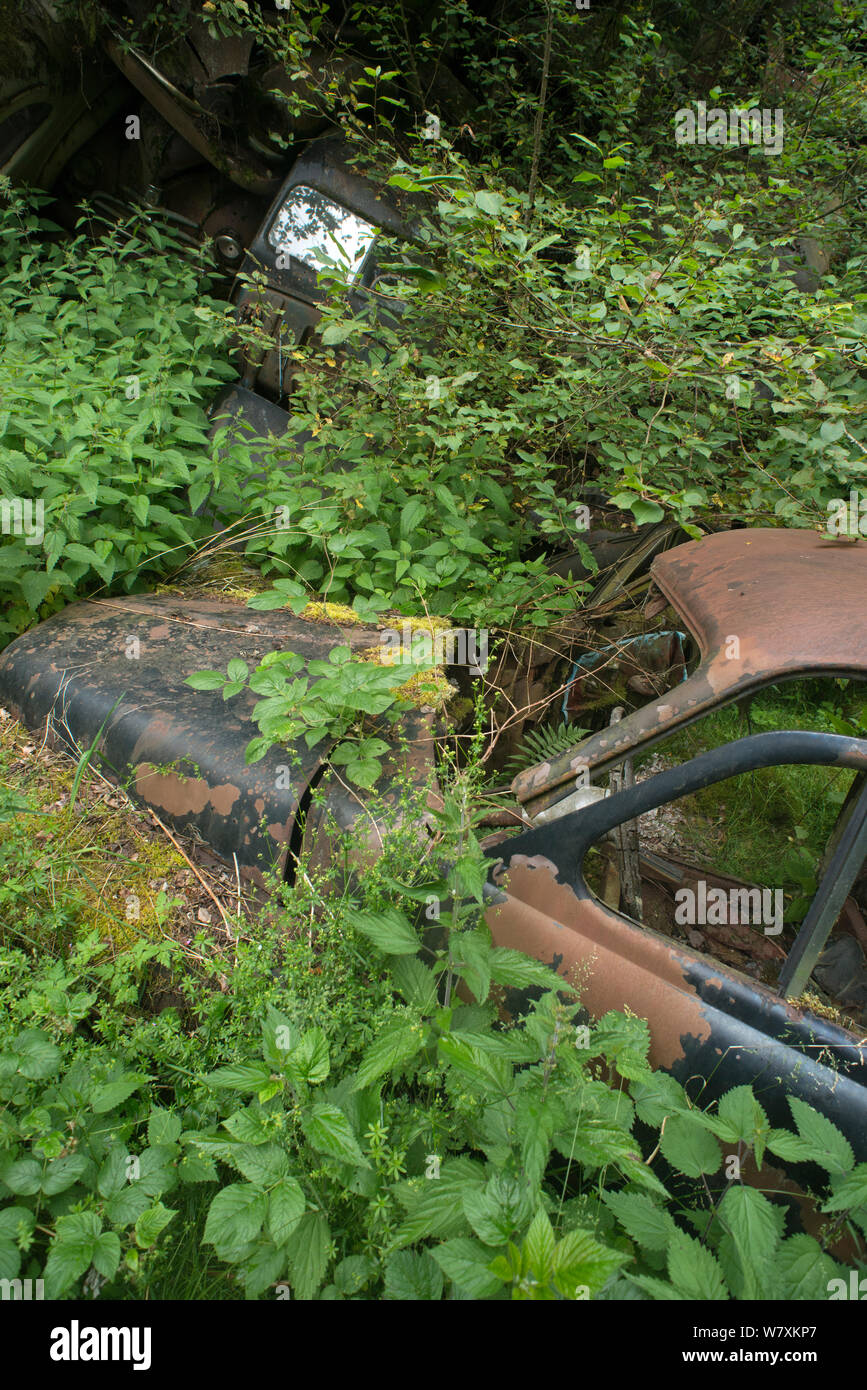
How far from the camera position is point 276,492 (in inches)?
132

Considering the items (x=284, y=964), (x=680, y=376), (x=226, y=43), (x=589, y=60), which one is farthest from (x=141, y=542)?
(x=589, y=60)

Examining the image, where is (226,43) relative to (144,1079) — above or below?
above

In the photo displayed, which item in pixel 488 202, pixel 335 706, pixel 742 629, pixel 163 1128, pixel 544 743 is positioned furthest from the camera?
pixel 544 743

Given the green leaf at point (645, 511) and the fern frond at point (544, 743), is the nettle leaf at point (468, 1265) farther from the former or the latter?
the green leaf at point (645, 511)

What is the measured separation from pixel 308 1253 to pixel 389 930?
56 cm

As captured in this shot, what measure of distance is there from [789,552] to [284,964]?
170 centimetres

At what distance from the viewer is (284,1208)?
128 centimetres

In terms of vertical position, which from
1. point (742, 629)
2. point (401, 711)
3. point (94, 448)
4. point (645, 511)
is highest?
point (94, 448)

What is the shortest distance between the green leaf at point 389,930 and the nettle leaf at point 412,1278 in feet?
1.65

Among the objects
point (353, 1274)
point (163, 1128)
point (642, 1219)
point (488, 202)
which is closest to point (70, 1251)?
point (163, 1128)

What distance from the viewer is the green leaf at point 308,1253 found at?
Answer: 51.8 inches

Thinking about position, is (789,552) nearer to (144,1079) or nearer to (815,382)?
(815,382)

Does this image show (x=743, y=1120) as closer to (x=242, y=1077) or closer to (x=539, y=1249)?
(x=539, y=1249)

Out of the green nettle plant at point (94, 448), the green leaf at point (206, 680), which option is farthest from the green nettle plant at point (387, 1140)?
the green nettle plant at point (94, 448)
